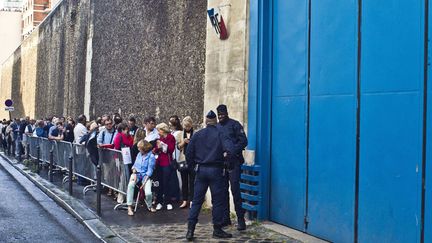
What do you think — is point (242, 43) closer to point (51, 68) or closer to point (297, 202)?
point (297, 202)

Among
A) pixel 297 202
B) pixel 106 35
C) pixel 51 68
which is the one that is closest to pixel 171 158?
pixel 297 202

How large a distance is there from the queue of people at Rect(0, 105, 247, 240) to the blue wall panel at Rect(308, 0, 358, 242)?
43.8 inches

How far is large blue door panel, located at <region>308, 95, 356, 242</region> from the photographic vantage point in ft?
24.3

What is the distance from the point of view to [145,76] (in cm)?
1612

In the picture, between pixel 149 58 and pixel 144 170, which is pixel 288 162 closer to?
pixel 144 170

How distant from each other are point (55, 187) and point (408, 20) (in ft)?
32.6

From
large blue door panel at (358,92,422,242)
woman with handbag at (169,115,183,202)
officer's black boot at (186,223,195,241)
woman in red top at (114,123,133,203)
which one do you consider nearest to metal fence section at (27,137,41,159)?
woman in red top at (114,123,133,203)

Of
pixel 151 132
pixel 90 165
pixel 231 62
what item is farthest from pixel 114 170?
pixel 231 62

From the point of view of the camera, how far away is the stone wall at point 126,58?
13.1 metres

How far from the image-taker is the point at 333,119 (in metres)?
7.78

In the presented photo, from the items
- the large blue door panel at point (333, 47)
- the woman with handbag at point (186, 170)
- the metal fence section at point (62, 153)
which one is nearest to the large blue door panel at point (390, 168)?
the large blue door panel at point (333, 47)

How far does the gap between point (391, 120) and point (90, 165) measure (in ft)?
26.9

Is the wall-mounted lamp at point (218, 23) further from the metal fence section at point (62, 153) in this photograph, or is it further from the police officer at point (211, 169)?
the metal fence section at point (62, 153)

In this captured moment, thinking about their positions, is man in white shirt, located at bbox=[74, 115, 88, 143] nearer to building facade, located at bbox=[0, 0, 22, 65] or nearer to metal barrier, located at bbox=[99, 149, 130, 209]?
metal barrier, located at bbox=[99, 149, 130, 209]
